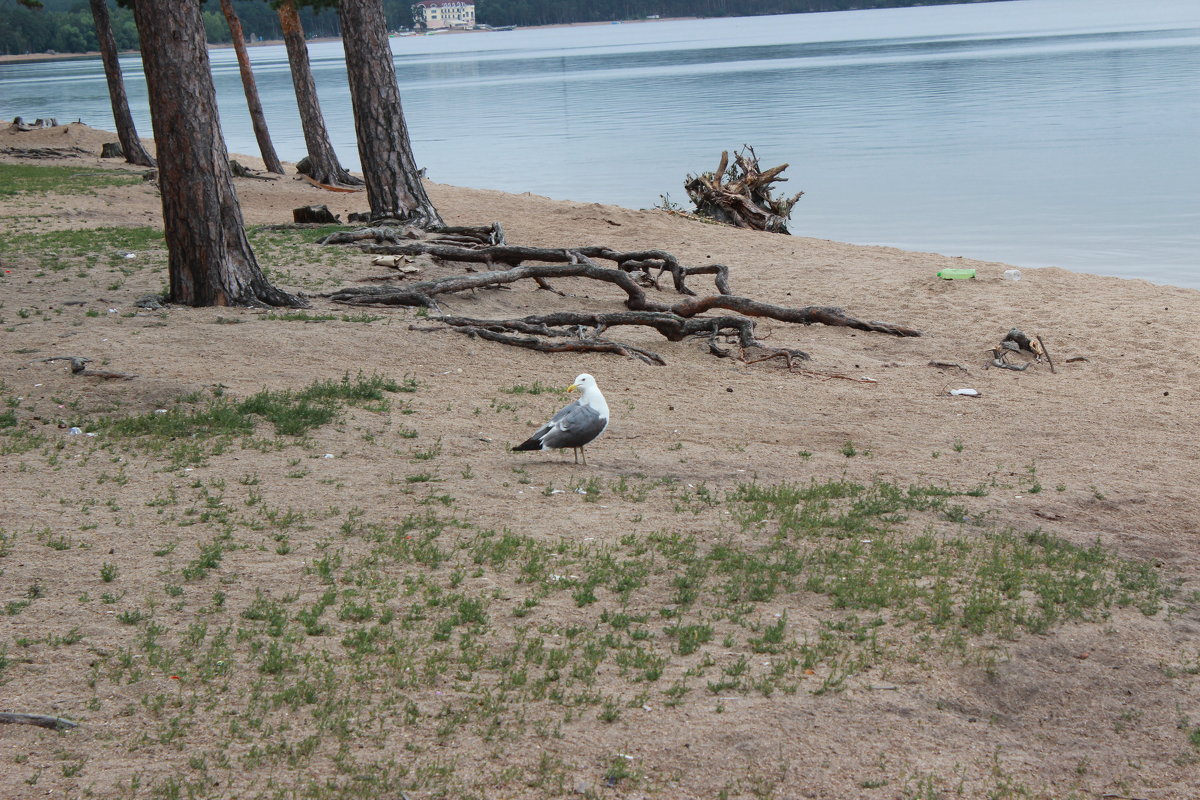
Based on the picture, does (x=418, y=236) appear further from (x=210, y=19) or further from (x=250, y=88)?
(x=210, y=19)

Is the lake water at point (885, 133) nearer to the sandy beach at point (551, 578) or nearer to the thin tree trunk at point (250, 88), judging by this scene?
the thin tree trunk at point (250, 88)

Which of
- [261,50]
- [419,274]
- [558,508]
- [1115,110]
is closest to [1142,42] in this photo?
[1115,110]

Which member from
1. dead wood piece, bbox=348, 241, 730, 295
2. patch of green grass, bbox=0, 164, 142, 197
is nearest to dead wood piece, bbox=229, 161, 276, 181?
patch of green grass, bbox=0, 164, 142, 197

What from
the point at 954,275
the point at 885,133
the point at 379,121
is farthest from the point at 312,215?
the point at 885,133

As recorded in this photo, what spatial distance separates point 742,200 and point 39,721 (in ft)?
61.9

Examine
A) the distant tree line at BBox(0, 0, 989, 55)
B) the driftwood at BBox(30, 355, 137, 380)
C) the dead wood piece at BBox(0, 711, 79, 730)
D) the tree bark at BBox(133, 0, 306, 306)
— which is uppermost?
the distant tree line at BBox(0, 0, 989, 55)

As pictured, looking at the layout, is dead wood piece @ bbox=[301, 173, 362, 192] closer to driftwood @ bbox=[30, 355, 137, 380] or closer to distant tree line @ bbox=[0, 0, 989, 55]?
distant tree line @ bbox=[0, 0, 989, 55]

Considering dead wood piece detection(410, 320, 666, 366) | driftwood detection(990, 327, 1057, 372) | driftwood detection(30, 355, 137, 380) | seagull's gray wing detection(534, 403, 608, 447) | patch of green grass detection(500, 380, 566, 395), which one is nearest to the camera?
seagull's gray wing detection(534, 403, 608, 447)

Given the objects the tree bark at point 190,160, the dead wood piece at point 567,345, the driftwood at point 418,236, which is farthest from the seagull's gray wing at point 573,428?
the driftwood at point 418,236

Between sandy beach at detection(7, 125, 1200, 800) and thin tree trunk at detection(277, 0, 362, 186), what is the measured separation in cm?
1194

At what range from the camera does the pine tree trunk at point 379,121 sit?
52.4 feet

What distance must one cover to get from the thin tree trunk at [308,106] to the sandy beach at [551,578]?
11.9m

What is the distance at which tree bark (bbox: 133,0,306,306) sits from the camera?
10344 millimetres

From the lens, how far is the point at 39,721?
429 cm
